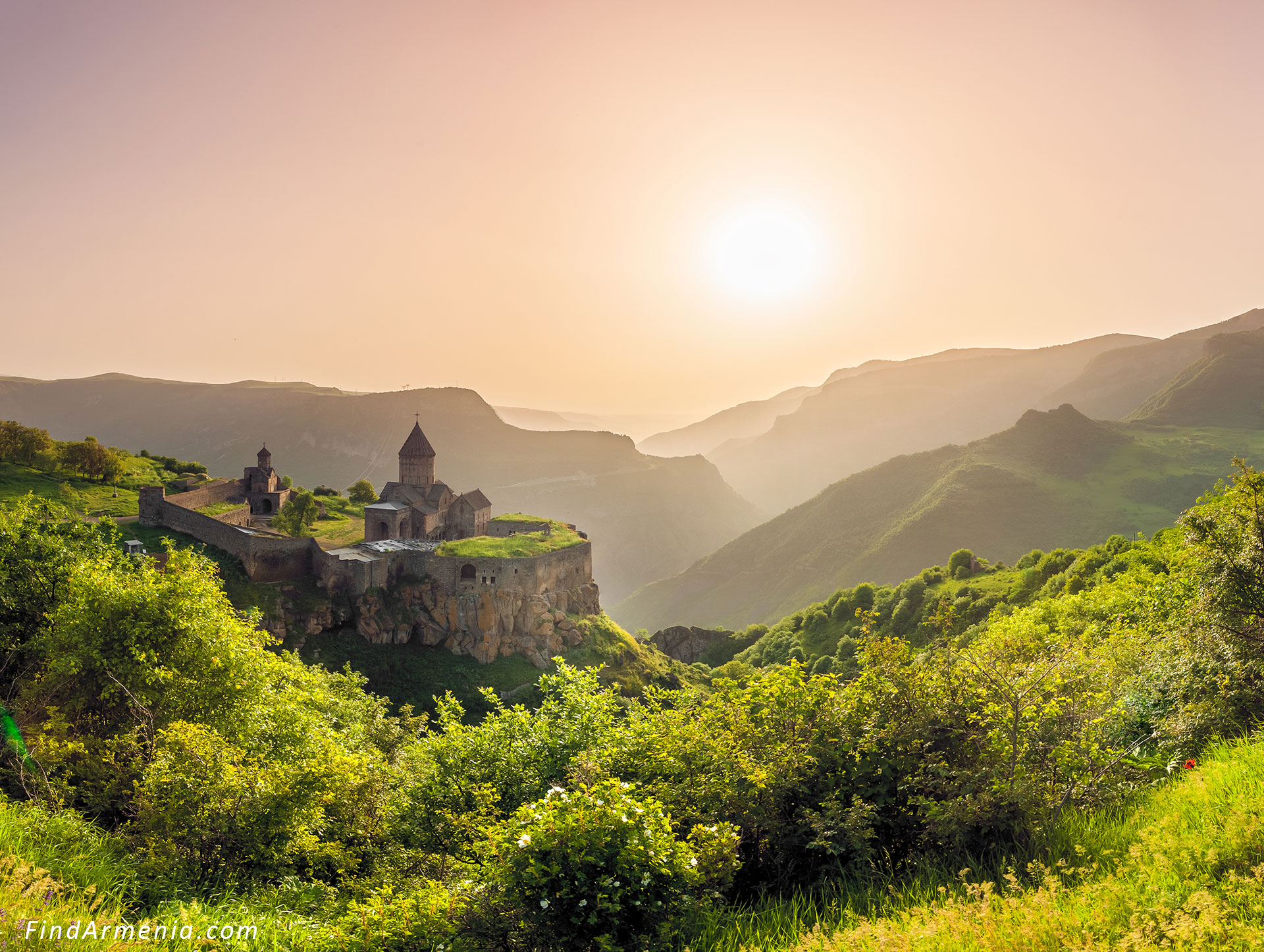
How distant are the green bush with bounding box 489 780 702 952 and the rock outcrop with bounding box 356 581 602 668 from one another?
38.3 meters

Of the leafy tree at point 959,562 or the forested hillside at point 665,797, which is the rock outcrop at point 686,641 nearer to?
the leafy tree at point 959,562

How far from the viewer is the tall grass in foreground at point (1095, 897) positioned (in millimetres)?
4871

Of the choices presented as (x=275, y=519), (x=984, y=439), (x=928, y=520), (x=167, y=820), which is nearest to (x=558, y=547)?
(x=275, y=519)

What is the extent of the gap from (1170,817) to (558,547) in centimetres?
4381

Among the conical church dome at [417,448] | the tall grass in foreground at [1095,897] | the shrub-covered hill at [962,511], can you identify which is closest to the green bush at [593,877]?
the tall grass in foreground at [1095,897]

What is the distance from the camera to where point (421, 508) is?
167 feet

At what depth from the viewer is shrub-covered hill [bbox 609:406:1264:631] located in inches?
3880

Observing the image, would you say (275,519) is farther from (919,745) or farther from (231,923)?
(919,745)

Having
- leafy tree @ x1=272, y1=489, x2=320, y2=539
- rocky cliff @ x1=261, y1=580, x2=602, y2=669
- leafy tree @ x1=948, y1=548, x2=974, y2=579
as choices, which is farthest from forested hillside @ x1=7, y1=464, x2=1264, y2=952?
leafy tree @ x1=948, y1=548, x2=974, y2=579

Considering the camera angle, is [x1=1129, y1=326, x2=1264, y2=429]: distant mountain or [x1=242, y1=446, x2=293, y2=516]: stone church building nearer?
[x1=242, y1=446, x2=293, y2=516]: stone church building

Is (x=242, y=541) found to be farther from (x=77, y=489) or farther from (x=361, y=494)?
(x=361, y=494)

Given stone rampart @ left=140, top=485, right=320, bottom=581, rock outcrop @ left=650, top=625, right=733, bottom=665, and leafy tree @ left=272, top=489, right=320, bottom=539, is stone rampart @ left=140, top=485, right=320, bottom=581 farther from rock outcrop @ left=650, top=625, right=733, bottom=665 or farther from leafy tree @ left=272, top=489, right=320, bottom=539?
rock outcrop @ left=650, top=625, right=733, bottom=665

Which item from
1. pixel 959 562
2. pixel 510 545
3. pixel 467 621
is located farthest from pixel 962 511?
pixel 467 621

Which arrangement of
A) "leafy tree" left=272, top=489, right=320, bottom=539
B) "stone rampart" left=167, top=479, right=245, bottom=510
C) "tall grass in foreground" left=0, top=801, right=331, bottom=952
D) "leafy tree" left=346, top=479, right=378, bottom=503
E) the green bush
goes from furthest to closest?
1. "leafy tree" left=346, top=479, right=378, bottom=503
2. "leafy tree" left=272, top=489, right=320, bottom=539
3. "stone rampart" left=167, top=479, right=245, bottom=510
4. the green bush
5. "tall grass in foreground" left=0, top=801, right=331, bottom=952
